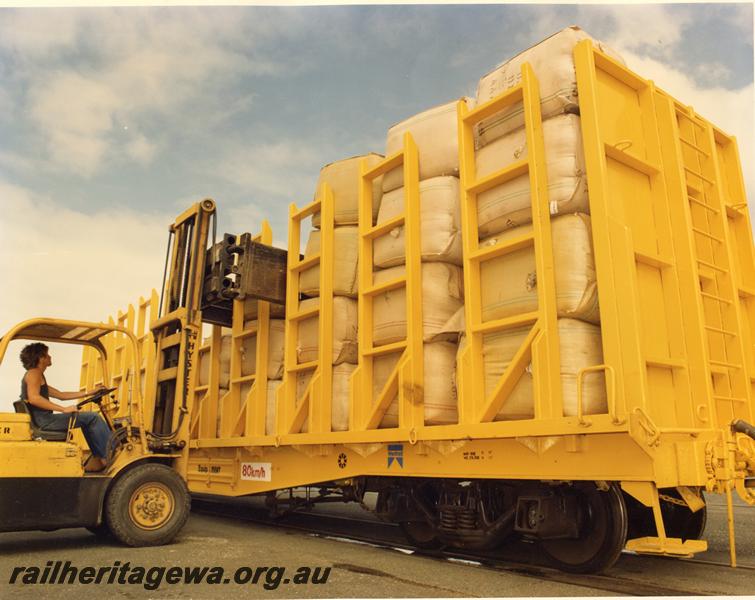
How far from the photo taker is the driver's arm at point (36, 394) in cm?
562

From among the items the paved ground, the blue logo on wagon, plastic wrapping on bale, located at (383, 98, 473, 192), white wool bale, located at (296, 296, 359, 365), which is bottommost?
the paved ground

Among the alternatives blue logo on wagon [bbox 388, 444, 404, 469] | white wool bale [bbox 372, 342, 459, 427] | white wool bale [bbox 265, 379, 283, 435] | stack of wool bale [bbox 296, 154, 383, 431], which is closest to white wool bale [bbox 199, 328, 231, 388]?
white wool bale [bbox 265, 379, 283, 435]

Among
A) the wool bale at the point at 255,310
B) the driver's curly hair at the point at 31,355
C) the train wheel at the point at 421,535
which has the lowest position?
the train wheel at the point at 421,535

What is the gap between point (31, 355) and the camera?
5.80m

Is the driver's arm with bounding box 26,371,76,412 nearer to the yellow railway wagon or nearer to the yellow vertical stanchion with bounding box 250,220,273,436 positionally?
the yellow railway wagon

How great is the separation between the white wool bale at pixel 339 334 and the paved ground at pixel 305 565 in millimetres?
1808

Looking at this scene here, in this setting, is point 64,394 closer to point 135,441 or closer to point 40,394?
point 40,394

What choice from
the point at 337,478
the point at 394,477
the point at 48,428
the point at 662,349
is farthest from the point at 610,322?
the point at 48,428

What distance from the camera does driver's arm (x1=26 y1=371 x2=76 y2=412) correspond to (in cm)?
562

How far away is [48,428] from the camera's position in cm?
564

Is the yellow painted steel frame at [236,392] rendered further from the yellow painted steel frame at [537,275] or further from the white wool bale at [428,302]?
the yellow painted steel frame at [537,275]

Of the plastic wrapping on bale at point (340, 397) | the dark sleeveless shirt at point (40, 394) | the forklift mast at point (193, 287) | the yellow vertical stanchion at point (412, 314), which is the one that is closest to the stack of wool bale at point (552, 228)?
the yellow vertical stanchion at point (412, 314)

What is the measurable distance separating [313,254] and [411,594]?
3.85 meters

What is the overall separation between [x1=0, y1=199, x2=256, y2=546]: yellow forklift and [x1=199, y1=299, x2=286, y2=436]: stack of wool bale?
500mm
